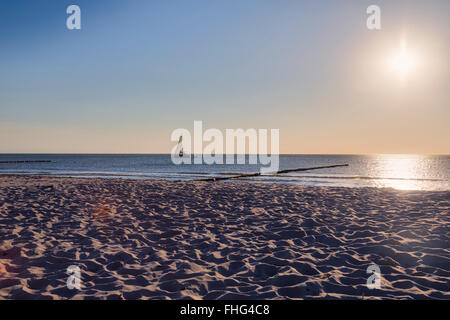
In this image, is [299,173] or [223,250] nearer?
[223,250]

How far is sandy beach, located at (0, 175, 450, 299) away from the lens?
3990mm

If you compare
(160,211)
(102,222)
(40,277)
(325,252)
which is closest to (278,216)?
(325,252)

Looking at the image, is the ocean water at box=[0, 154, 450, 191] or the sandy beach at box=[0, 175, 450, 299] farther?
the ocean water at box=[0, 154, 450, 191]

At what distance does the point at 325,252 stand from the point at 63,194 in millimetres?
10883

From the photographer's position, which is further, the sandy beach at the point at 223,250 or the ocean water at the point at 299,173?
the ocean water at the point at 299,173

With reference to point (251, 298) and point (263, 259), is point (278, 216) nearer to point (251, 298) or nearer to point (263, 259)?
point (263, 259)

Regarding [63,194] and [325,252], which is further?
[63,194]

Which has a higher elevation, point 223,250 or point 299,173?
point 223,250

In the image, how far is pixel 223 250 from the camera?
5555 millimetres

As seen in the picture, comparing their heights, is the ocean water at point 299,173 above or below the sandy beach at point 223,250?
below

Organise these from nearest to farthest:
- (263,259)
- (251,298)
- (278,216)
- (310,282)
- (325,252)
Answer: (251,298), (310,282), (263,259), (325,252), (278,216)

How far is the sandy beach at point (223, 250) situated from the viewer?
399 cm

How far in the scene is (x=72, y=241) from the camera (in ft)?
19.7

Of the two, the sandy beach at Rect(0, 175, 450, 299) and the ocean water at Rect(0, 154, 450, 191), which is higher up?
the sandy beach at Rect(0, 175, 450, 299)
